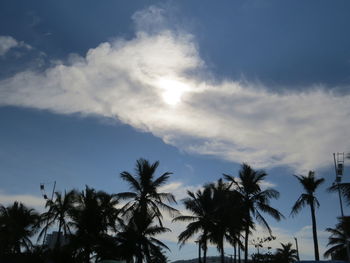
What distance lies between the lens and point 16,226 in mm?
36531

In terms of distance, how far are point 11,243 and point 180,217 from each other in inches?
726

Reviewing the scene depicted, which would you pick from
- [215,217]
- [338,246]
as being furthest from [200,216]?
[338,246]

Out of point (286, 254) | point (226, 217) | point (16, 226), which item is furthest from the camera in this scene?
point (286, 254)

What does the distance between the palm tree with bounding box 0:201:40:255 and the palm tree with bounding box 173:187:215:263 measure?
54.1 ft

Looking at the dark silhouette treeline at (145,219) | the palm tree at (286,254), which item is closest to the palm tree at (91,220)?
the dark silhouette treeline at (145,219)

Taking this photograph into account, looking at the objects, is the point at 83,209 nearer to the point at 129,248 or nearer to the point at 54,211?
the point at 129,248

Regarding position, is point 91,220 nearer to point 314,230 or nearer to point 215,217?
point 215,217

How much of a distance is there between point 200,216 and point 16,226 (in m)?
19.7

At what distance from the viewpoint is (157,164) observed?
106 feet

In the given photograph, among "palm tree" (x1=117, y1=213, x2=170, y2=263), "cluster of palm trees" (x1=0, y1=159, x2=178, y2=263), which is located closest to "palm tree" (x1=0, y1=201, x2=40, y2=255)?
"cluster of palm trees" (x1=0, y1=159, x2=178, y2=263)

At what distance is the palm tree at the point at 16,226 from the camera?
35812 mm

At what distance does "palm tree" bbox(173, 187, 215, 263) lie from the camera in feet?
107

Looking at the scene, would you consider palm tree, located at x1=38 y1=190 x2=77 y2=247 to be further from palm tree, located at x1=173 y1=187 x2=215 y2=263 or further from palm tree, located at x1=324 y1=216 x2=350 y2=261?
palm tree, located at x1=324 y1=216 x2=350 y2=261

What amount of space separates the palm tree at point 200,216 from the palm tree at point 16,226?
1648 centimetres
